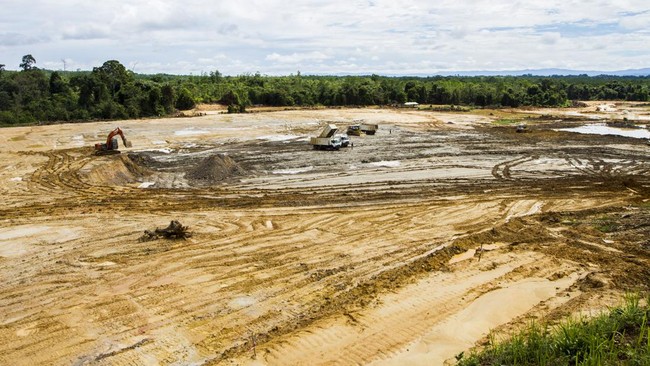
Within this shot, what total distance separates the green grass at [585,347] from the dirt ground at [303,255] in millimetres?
1798

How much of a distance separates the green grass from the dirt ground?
180 cm

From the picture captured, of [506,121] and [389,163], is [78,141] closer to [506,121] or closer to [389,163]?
[389,163]

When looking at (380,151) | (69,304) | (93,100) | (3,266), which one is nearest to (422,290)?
(69,304)

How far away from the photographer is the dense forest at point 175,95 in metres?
58.2

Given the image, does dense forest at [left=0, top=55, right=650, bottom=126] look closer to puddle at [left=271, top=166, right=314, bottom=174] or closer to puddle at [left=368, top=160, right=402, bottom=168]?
puddle at [left=271, top=166, right=314, bottom=174]

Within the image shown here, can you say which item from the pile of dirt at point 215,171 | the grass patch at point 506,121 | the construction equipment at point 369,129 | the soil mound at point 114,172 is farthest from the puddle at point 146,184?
the grass patch at point 506,121

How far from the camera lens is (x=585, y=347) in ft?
24.9

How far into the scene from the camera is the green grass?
7.23 m

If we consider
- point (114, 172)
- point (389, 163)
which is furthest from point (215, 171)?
point (389, 163)

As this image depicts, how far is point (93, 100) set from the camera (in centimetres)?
6059

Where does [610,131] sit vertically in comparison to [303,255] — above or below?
above

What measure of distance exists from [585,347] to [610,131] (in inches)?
2027

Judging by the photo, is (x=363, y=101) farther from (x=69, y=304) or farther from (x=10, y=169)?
(x=69, y=304)

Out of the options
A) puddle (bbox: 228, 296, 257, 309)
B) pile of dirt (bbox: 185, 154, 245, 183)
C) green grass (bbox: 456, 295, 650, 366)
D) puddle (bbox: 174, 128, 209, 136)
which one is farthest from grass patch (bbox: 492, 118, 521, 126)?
green grass (bbox: 456, 295, 650, 366)
